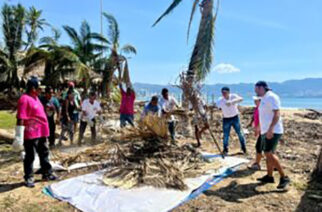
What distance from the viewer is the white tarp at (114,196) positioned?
3494 mm

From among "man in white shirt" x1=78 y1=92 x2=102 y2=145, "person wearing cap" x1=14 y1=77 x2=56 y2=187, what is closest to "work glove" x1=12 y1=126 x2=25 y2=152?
"person wearing cap" x1=14 y1=77 x2=56 y2=187

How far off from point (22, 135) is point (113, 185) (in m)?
1.54

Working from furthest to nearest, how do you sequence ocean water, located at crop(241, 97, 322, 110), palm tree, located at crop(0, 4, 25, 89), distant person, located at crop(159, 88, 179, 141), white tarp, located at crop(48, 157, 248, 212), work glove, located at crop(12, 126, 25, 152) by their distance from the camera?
ocean water, located at crop(241, 97, 322, 110), palm tree, located at crop(0, 4, 25, 89), distant person, located at crop(159, 88, 179, 141), work glove, located at crop(12, 126, 25, 152), white tarp, located at crop(48, 157, 248, 212)

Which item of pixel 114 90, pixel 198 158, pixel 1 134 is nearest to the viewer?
pixel 198 158

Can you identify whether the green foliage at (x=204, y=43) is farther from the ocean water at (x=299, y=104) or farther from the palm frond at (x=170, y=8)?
the ocean water at (x=299, y=104)

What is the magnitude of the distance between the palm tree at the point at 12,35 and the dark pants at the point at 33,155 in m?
17.1

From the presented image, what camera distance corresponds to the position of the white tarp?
11.5 ft

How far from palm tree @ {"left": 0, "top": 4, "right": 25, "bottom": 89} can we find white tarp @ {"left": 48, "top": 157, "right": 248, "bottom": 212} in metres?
17.7

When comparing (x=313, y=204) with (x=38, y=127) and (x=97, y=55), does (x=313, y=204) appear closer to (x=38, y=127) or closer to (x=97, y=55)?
(x=38, y=127)

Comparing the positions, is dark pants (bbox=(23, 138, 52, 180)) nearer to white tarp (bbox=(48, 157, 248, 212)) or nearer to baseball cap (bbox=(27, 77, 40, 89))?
white tarp (bbox=(48, 157, 248, 212))

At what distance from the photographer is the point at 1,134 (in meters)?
8.09

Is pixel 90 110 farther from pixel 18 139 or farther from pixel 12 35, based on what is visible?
pixel 12 35

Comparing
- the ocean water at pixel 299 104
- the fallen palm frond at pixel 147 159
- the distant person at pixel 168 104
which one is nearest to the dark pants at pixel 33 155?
the fallen palm frond at pixel 147 159

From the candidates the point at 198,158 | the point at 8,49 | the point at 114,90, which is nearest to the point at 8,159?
the point at 198,158
